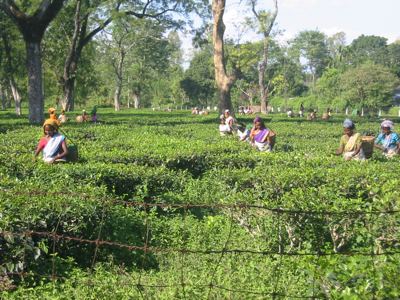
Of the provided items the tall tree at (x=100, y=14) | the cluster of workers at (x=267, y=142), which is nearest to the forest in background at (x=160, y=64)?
the tall tree at (x=100, y=14)

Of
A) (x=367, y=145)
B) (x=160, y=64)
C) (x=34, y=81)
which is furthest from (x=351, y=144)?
(x=160, y=64)

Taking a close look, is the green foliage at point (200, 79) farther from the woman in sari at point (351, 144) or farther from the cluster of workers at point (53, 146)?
the cluster of workers at point (53, 146)

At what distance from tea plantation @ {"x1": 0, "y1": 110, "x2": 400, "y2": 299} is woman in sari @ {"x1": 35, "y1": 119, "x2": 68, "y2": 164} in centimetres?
40

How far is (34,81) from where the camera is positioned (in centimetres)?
1927

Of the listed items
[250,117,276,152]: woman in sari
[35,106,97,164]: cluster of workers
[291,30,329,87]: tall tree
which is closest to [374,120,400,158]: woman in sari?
[250,117,276,152]: woman in sari

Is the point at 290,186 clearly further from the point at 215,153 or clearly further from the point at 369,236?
the point at 215,153

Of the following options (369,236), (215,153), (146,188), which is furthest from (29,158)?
(369,236)

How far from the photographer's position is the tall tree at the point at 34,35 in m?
19.1

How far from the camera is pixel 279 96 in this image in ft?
249

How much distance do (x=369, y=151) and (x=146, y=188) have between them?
454 centimetres

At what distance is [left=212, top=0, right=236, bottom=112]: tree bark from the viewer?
2402 cm

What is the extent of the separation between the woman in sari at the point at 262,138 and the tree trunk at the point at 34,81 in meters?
11.2

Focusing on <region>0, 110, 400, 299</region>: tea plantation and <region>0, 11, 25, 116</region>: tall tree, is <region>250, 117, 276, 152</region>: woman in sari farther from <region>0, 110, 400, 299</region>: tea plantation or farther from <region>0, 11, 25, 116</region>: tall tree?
<region>0, 11, 25, 116</region>: tall tree

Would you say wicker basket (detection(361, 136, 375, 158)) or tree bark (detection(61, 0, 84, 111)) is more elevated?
tree bark (detection(61, 0, 84, 111))
